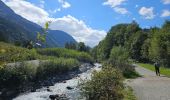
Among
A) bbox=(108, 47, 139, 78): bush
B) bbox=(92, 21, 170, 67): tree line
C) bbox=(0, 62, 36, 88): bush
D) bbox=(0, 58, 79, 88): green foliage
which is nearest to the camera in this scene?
bbox=(0, 62, 36, 88): bush

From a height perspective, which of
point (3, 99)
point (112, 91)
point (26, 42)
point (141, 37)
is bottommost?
point (3, 99)

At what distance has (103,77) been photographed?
72.9 feet

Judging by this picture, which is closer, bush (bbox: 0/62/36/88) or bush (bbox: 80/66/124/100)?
bush (bbox: 80/66/124/100)

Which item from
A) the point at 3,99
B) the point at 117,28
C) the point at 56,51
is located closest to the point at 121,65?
the point at 3,99

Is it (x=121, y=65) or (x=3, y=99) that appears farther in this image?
(x=121, y=65)

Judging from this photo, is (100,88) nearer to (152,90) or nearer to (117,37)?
(152,90)

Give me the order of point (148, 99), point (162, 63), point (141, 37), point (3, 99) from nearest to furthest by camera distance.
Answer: point (148, 99) < point (3, 99) < point (162, 63) < point (141, 37)

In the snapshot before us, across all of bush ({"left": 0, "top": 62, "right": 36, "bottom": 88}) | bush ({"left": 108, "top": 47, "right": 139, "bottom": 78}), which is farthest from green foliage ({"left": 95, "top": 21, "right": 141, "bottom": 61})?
bush ({"left": 0, "top": 62, "right": 36, "bottom": 88})

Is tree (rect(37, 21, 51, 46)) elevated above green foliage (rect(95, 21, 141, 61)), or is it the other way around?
green foliage (rect(95, 21, 141, 61))

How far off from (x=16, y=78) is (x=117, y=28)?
501 ft

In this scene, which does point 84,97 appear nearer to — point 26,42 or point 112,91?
point 112,91

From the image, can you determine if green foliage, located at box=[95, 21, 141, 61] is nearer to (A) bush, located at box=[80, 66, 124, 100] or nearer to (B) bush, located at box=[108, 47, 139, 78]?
(B) bush, located at box=[108, 47, 139, 78]

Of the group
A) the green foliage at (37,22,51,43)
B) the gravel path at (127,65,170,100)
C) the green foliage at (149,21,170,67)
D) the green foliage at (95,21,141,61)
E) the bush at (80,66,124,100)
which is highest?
the green foliage at (95,21,141,61)

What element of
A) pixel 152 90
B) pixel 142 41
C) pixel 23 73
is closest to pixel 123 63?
pixel 23 73
